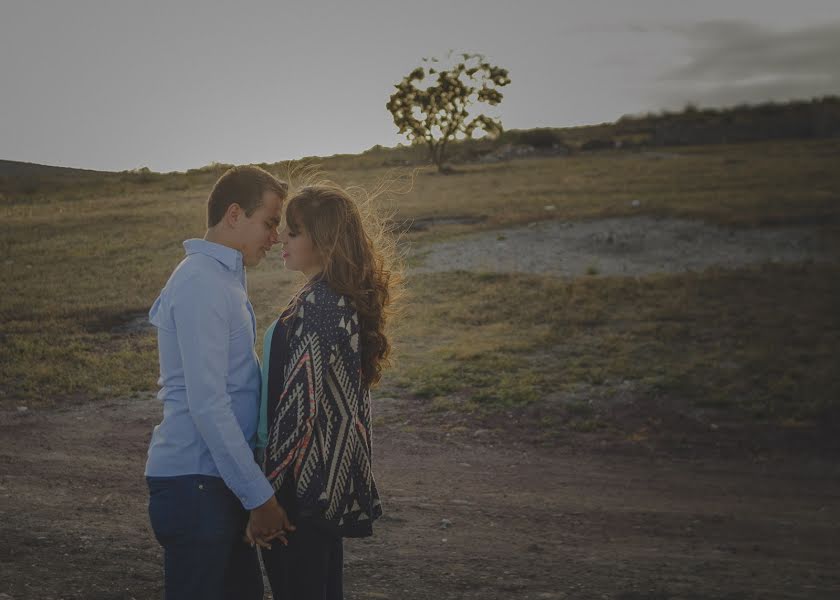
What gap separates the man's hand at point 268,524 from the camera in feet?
7.80

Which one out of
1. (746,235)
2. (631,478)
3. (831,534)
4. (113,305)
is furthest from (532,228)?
(831,534)

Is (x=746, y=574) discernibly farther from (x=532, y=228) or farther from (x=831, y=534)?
(x=532, y=228)

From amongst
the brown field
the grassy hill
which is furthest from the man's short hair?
the brown field

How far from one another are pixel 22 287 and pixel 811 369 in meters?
13.4

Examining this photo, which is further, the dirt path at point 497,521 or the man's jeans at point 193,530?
the dirt path at point 497,521

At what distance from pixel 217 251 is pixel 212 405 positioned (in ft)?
1.55

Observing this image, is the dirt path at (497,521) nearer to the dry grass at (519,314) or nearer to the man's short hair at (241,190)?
the dry grass at (519,314)

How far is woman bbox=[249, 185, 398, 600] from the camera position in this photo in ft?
8.00

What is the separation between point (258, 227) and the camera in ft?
8.45

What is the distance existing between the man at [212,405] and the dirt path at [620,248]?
13140 millimetres

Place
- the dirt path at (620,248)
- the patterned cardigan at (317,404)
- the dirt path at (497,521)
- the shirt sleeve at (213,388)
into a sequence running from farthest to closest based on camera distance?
the dirt path at (620,248) → the dirt path at (497,521) → the patterned cardigan at (317,404) → the shirt sleeve at (213,388)

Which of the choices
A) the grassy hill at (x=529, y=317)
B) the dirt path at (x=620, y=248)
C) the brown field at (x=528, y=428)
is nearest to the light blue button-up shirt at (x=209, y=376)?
the grassy hill at (x=529, y=317)

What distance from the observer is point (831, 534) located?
566cm

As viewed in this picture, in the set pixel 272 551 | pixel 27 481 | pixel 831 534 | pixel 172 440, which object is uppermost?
pixel 172 440
